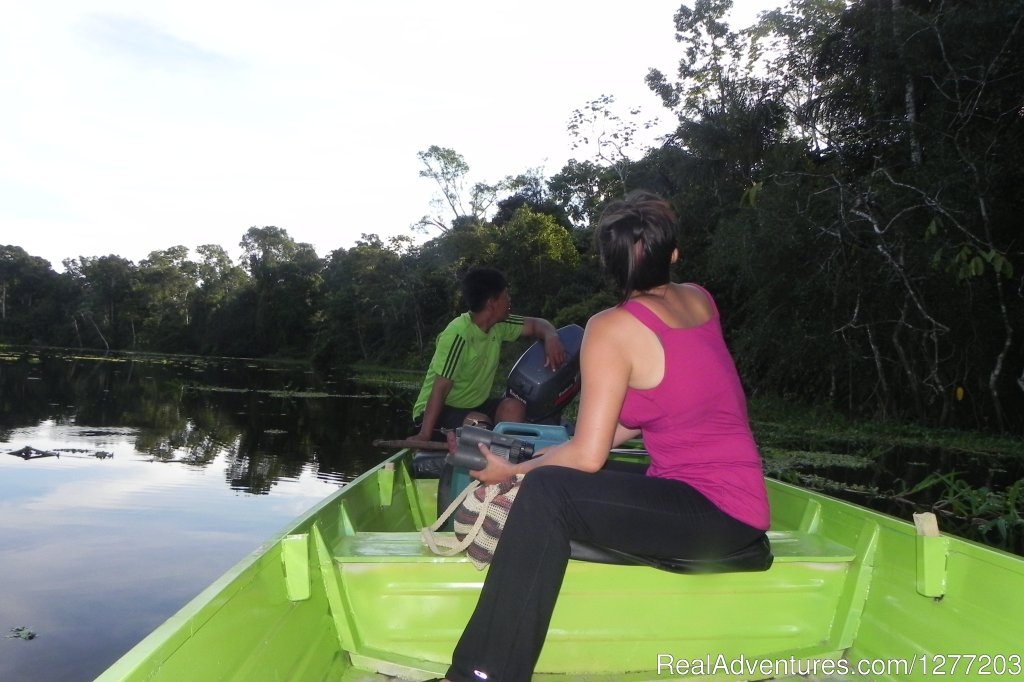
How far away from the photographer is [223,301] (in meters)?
55.9

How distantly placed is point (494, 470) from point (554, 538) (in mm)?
267

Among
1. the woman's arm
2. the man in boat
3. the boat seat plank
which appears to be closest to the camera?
the woman's arm

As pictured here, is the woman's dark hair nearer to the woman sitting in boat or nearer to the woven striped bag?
the woman sitting in boat

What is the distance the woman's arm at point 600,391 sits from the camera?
5.57ft

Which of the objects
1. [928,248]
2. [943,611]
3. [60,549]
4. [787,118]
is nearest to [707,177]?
[787,118]

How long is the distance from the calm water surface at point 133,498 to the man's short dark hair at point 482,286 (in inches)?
65.3

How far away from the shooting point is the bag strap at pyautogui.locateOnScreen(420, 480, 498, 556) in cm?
187

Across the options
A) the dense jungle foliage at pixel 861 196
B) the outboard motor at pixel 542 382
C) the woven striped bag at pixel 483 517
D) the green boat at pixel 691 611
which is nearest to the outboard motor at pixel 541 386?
the outboard motor at pixel 542 382

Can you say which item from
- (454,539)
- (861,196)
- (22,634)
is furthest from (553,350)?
(861,196)

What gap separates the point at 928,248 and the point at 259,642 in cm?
1154

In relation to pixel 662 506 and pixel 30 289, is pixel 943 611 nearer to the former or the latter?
pixel 662 506

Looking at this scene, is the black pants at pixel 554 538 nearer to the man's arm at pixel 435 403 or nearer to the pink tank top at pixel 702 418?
the pink tank top at pixel 702 418

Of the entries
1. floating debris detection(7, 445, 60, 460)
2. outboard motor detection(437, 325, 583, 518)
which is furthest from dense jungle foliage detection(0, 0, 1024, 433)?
floating debris detection(7, 445, 60, 460)

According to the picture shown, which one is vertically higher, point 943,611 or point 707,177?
point 707,177
